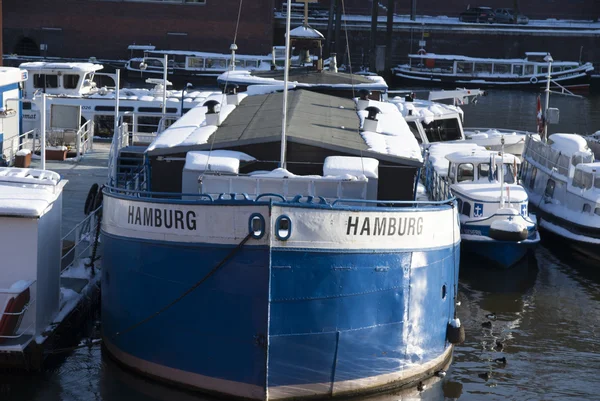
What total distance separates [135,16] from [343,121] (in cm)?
5563

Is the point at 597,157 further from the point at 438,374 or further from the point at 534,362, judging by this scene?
the point at 438,374

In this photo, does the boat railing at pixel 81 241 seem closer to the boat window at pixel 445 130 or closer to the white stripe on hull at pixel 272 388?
the white stripe on hull at pixel 272 388

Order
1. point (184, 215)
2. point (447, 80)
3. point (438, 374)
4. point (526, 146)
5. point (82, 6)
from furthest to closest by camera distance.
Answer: point (82, 6), point (447, 80), point (526, 146), point (438, 374), point (184, 215)

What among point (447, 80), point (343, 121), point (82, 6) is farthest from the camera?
point (82, 6)

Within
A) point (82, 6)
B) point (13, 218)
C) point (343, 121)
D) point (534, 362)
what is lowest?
point (534, 362)

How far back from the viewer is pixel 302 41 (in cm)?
3142

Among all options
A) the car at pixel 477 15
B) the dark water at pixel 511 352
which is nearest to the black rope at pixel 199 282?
the dark water at pixel 511 352

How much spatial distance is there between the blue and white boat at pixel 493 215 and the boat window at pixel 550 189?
248 centimetres

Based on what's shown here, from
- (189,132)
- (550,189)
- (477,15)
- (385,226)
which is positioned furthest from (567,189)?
(477,15)

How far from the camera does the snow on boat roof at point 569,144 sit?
Answer: 26281 millimetres

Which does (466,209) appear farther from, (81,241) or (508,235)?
(81,241)

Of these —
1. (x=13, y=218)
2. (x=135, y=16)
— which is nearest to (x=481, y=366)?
(x=13, y=218)

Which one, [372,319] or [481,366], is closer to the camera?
[372,319]

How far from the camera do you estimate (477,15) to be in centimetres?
7825
